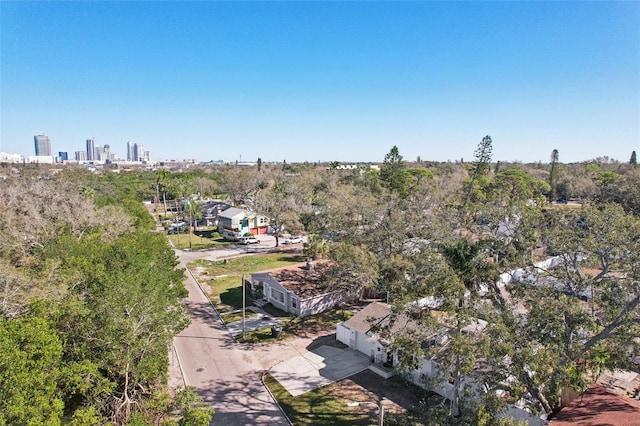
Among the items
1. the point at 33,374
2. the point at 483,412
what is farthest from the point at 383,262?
the point at 33,374

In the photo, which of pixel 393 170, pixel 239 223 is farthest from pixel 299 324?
pixel 393 170

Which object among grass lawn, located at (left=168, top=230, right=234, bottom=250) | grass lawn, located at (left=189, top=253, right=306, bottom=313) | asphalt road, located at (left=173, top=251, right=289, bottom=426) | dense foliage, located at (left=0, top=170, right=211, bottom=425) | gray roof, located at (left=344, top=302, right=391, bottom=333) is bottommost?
asphalt road, located at (left=173, top=251, right=289, bottom=426)

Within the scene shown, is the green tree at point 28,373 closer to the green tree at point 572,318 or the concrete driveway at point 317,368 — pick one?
the concrete driveway at point 317,368

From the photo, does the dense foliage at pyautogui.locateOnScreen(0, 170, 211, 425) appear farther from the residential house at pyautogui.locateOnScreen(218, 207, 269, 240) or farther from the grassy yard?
the residential house at pyautogui.locateOnScreen(218, 207, 269, 240)

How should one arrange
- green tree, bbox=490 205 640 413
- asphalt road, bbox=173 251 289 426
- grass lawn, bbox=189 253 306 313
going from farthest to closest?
grass lawn, bbox=189 253 306 313 → asphalt road, bbox=173 251 289 426 → green tree, bbox=490 205 640 413

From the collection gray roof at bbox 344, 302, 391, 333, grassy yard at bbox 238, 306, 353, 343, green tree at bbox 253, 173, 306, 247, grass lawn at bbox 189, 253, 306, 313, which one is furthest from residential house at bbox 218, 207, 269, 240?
gray roof at bbox 344, 302, 391, 333

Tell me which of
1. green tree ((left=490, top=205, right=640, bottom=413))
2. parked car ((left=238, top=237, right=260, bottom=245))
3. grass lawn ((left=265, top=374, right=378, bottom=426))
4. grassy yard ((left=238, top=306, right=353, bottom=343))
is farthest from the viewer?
parked car ((left=238, top=237, right=260, bottom=245))
